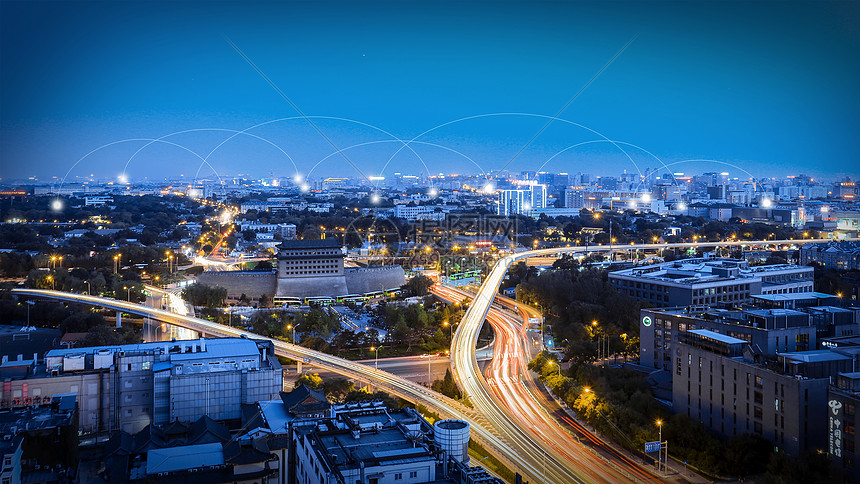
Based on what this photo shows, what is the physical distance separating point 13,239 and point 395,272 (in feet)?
40.8

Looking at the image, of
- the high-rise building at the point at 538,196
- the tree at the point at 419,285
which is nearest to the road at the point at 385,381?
the tree at the point at 419,285

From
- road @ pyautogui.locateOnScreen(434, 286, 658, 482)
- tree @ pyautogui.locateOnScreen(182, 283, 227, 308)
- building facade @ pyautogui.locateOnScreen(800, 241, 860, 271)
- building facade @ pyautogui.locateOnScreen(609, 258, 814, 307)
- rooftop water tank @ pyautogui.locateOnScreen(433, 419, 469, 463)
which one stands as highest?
building facade @ pyautogui.locateOnScreen(800, 241, 860, 271)

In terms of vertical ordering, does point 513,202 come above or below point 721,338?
above

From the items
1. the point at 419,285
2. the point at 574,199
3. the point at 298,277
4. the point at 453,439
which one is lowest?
the point at 453,439

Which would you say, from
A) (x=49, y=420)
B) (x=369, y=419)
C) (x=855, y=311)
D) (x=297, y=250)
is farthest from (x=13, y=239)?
(x=855, y=311)

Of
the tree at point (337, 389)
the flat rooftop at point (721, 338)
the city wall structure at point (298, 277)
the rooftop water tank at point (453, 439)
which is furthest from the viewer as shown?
the city wall structure at point (298, 277)

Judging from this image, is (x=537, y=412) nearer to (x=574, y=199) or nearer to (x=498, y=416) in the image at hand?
(x=498, y=416)

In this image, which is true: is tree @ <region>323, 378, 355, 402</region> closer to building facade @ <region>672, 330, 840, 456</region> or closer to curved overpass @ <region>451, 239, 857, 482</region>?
curved overpass @ <region>451, 239, 857, 482</region>

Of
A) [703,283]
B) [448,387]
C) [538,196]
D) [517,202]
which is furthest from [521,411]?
[538,196]

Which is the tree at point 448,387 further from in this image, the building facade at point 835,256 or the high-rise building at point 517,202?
the high-rise building at point 517,202

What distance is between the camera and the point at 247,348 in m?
8.03

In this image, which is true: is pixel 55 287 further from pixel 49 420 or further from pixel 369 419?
pixel 369 419

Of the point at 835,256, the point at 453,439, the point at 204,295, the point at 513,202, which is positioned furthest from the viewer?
the point at 513,202

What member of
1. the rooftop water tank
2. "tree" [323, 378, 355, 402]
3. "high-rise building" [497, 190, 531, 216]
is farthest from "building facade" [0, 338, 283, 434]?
"high-rise building" [497, 190, 531, 216]
